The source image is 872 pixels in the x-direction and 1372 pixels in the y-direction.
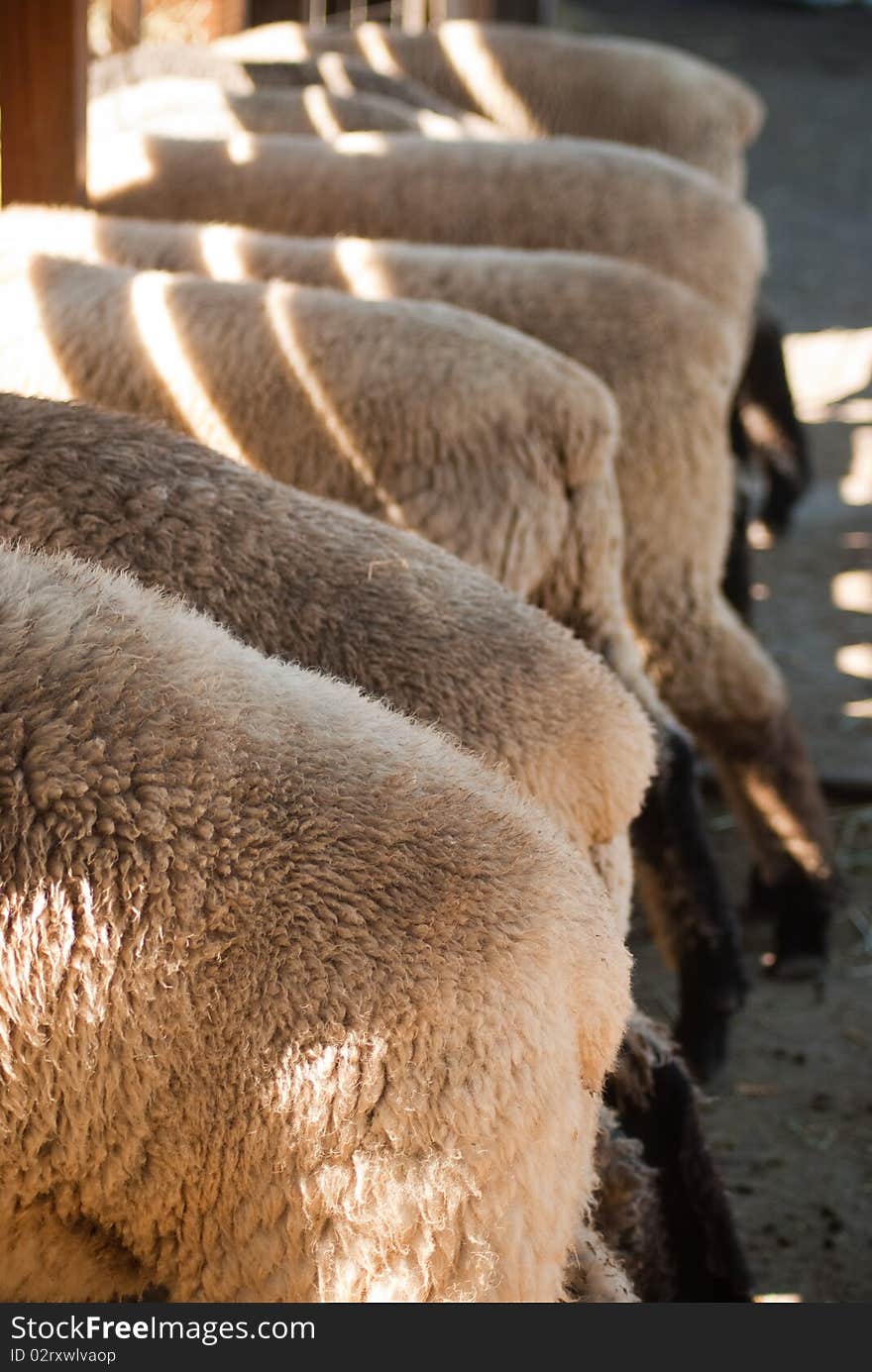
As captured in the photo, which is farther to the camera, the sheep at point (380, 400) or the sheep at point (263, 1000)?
the sheep at point (380, 400)

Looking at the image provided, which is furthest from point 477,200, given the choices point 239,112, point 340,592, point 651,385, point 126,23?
point 126,23

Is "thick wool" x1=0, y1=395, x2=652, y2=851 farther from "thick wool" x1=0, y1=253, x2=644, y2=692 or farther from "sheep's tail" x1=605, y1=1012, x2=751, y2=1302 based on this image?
"thick wool" x1=0, y1=253, x2=644, y2=692

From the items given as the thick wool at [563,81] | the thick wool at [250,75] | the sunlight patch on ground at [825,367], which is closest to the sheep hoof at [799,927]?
the thick wool at [250,75]

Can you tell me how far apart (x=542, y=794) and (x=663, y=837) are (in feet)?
3.73

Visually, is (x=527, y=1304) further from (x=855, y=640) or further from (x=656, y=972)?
(x=855, y=640)

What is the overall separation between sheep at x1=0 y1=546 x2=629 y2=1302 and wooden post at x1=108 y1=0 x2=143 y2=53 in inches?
192

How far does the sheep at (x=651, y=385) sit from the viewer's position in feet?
8.38

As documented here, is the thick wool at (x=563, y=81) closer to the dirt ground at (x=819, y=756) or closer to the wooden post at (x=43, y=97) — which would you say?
the dirt ground at (x=819, y=756)

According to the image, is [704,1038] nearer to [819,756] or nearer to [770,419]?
[819,756]

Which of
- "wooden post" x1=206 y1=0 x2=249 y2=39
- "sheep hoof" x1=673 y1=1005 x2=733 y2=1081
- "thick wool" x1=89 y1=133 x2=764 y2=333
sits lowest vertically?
"sheep hoof" x1=673 y1=1005 x2=733 y2=1081

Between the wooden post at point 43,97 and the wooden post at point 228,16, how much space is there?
139 inches

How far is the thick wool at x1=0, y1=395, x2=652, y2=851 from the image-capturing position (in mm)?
1452

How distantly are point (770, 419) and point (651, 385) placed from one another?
1.73 metres

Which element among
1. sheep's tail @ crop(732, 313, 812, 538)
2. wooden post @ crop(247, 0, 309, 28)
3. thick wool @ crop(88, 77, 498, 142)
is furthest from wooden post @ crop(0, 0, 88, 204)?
wooden post @ crop(247, 0, 309, 28)
